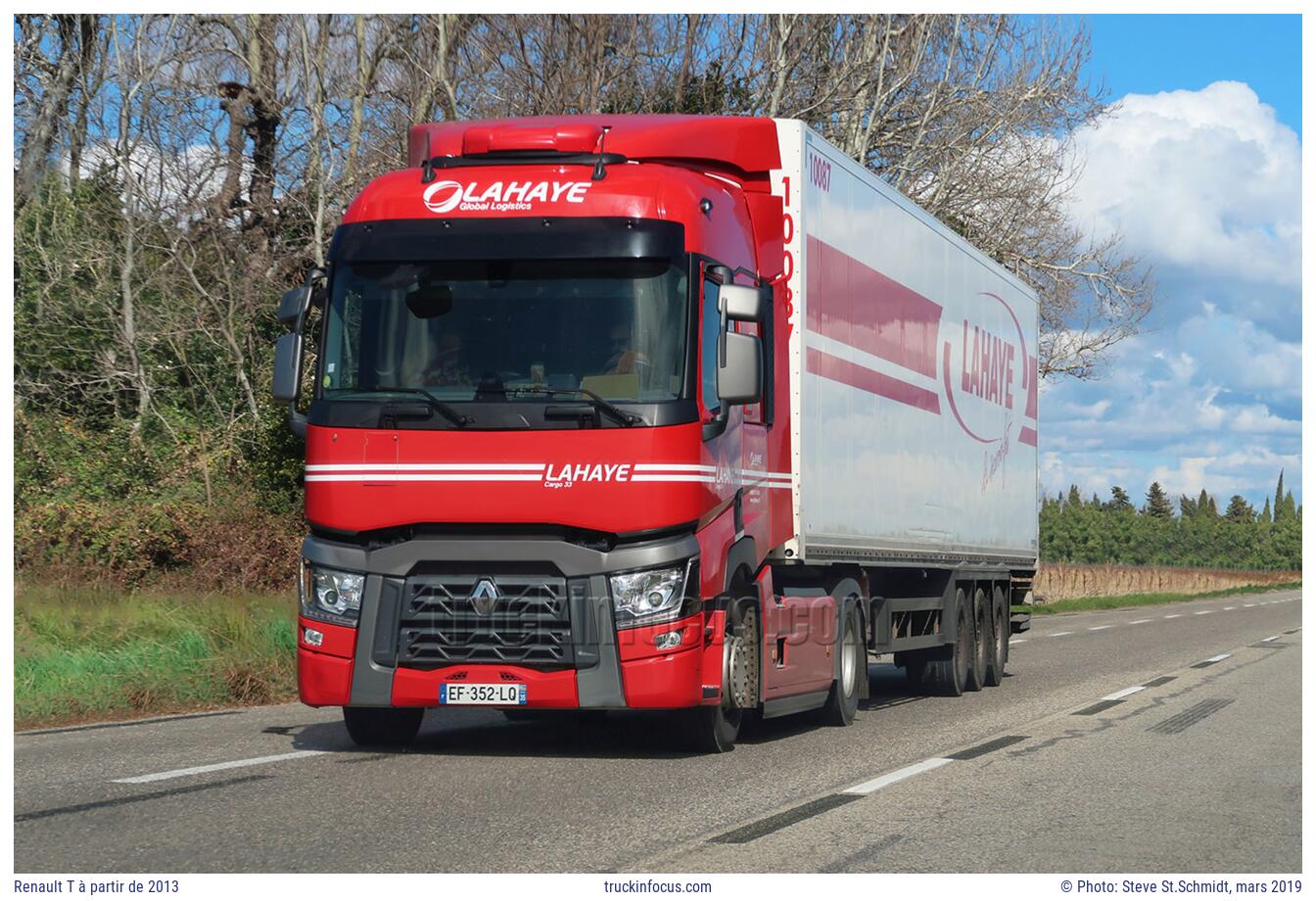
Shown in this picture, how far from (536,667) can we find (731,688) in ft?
4.64

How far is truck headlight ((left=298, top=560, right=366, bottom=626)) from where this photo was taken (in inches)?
422

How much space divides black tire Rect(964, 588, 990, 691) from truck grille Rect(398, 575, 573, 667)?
8.59 metres

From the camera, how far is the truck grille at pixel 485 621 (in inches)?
415

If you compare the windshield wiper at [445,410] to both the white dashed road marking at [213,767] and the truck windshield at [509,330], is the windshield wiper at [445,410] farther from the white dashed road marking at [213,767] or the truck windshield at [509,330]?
the white dashed road marking at [213,767]

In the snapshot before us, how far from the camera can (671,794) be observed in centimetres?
942

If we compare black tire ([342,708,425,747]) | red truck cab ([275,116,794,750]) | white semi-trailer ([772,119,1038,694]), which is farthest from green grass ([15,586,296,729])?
white semi-trailer ([772,119,1038,694])

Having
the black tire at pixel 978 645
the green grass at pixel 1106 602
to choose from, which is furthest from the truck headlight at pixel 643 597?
the green grass at pixel 1106 602

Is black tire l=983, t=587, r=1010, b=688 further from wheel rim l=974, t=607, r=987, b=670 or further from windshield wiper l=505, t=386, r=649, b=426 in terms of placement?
windshield wiper l=505, t=386, r=649, b=426

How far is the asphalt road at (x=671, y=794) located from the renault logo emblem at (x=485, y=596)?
940mm

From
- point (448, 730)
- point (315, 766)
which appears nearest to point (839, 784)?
point (315, 766)

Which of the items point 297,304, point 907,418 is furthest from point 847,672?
point 297,304

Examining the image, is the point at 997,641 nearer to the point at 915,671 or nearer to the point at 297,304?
the point at 915,671

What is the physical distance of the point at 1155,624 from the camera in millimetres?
35906
